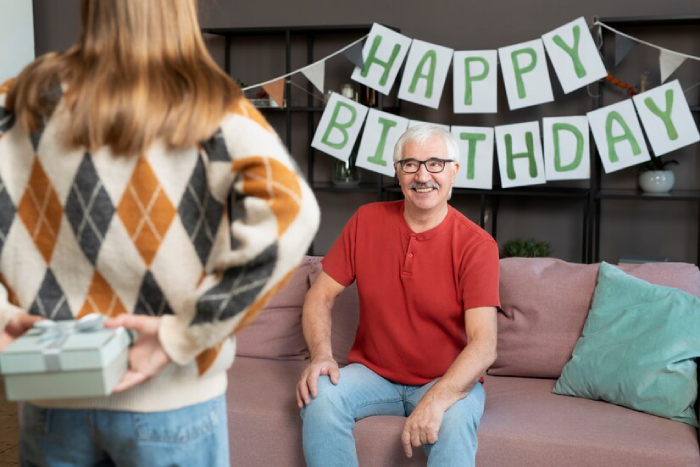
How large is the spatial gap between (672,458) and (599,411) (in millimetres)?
256

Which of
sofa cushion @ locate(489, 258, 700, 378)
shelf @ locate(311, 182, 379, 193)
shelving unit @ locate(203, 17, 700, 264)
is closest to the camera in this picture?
sofa cushion @ locate(489, 258, 700, 378)

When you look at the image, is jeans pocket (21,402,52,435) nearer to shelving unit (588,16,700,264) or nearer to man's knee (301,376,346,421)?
man's knee (301,376,346,421)

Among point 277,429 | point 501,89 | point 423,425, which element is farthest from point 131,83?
point 501,89

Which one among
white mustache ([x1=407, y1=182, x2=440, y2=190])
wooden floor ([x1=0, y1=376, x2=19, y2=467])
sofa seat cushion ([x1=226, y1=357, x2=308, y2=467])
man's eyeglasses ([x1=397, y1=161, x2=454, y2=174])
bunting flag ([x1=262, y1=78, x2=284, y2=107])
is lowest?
wooden floor ([x1=0, y1=376, x2=19, y2=467])

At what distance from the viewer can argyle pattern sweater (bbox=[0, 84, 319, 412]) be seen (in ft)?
3.17

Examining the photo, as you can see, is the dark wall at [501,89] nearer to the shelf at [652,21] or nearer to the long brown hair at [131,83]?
the shelf at [652,21]

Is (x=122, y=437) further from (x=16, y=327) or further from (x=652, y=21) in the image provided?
(x=652, y=21)

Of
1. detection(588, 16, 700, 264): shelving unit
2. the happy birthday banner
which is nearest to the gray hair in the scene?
the happy birthday banner

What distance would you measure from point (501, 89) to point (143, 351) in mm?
3594

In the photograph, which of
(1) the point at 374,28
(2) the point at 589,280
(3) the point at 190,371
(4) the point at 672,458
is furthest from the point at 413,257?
(1) the point at 374,28

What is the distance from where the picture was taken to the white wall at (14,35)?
4.61 metres

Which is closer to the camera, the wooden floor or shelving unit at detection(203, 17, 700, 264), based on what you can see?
the wooden floor

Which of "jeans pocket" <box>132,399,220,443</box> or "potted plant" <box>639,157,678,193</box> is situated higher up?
"potted plant" <box>639,157,678,193</box>

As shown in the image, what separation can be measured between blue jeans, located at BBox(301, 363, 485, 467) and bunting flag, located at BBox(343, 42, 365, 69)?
230 cm
